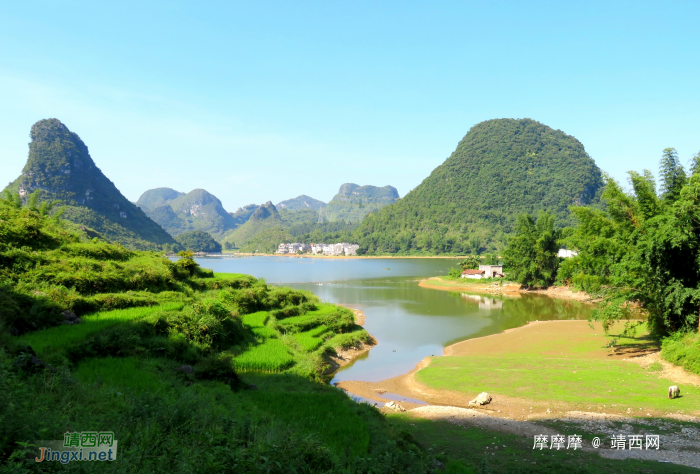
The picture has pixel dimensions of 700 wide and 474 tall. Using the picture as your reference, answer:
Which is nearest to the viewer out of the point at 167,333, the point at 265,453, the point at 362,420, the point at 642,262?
the point at 265,453

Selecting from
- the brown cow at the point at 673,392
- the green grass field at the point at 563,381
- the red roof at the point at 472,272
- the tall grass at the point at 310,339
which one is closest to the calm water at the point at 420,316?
the tall grass at the point at 310,339

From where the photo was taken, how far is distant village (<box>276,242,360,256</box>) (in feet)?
553

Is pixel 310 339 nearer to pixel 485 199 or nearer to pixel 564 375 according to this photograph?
pixel 564 375

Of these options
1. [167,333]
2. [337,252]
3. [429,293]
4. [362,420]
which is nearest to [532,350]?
[362,420]

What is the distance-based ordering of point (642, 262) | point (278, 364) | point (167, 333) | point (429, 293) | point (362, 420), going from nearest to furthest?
1. point (362, 420)
2. point (167, 333)
3. point (278, 364)
4. point (642, 262)
5. point (429, 293)

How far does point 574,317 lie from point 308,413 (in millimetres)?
34439

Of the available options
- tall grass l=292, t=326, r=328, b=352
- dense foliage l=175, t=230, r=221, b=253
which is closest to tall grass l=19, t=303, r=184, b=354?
tall grass l=292, t=326, r=328, b=352

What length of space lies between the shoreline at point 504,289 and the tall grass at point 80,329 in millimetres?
45945

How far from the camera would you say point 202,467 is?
4258 millimetres

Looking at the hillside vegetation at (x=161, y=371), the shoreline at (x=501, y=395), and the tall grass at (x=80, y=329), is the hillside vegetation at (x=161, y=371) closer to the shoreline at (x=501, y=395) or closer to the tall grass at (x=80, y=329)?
the tall grass at (x=80, y=329)

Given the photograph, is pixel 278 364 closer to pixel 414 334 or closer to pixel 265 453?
pixel 265 453

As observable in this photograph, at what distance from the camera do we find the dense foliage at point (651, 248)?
53.3ft

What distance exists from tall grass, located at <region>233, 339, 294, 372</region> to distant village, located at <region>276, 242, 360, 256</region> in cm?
14629

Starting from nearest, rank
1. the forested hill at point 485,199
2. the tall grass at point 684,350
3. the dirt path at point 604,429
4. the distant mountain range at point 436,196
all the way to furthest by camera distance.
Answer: the dirt path at point 604,429 < the tall grass at point 684,350 < the distant mountain range at point 436,196 < the forested hill at point 485,199
